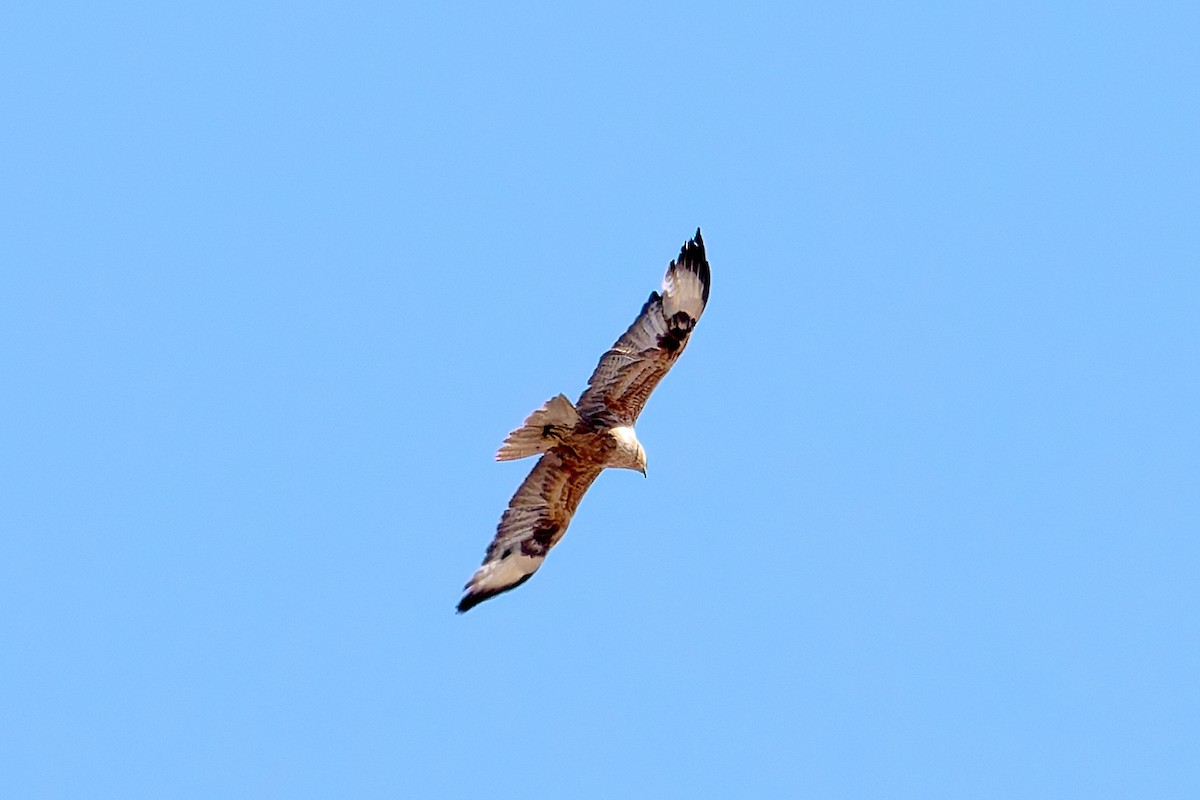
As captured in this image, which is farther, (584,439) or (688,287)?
(688,287)

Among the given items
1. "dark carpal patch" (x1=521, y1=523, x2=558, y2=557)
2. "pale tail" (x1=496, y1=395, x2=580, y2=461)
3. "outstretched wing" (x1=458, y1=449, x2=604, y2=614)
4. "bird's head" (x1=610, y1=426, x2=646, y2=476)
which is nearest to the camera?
"pale tail" (x1=496, y1=395, x2=580, y2=461)

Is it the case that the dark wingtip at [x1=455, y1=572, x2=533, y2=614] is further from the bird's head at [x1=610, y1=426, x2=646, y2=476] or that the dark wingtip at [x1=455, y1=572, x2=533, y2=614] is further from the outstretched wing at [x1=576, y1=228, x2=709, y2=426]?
the outstretched wing at [x1=576, y1=228, x2=709, y2=426]

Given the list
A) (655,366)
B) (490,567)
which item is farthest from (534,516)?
(655,366)

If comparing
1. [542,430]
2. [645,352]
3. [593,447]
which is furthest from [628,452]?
[645,352]

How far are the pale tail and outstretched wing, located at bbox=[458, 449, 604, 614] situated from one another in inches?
24.4

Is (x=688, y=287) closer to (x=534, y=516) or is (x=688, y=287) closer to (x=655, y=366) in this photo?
(x=655, y=366)

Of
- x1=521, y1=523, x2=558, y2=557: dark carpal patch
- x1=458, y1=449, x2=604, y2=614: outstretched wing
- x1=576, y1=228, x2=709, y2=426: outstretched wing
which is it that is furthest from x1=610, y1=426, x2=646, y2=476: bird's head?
x1=521, y1=523, x2=558, y2=557: dark carpal patch

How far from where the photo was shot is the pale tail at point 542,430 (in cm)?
1080

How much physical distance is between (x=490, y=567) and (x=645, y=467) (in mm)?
1450

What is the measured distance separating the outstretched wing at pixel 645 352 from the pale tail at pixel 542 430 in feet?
1.82

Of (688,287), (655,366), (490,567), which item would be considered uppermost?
(688,287)

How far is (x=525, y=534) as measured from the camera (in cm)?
1191

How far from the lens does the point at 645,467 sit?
38.0ft

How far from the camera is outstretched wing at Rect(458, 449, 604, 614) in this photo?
1178 cm
